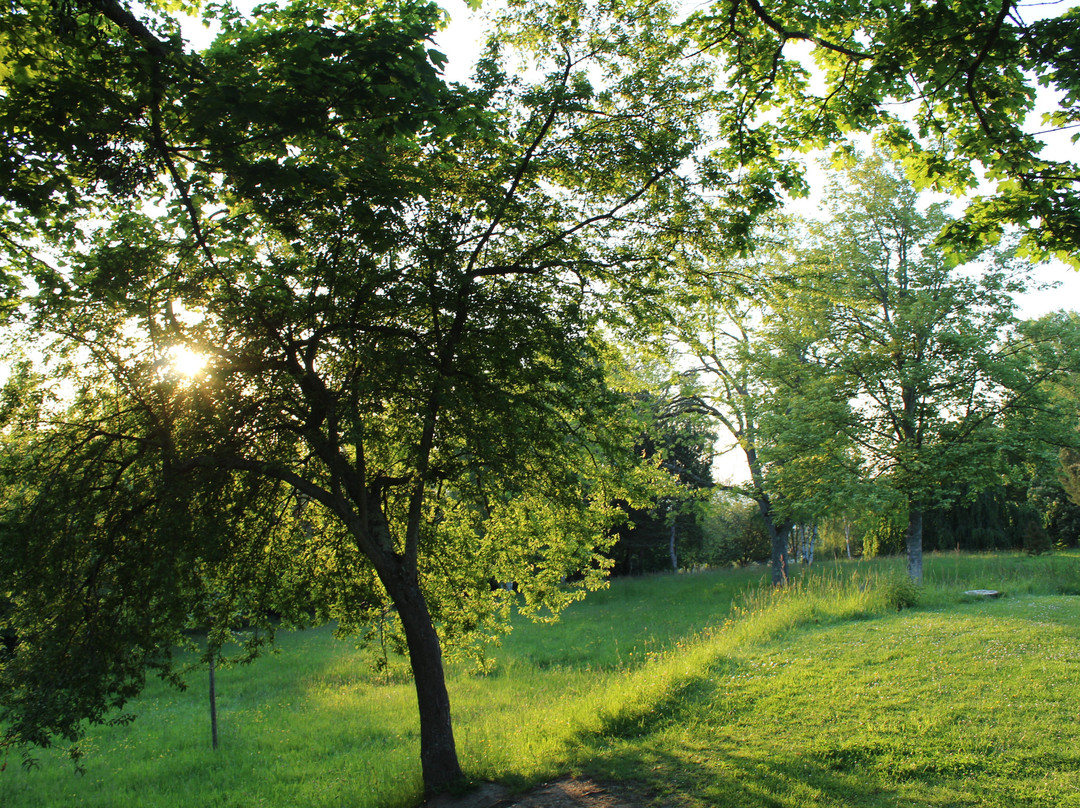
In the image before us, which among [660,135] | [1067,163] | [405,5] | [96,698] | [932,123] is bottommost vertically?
[96,698]

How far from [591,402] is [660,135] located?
3.12 metres

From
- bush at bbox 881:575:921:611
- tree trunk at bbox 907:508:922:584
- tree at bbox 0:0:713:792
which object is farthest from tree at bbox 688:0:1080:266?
tree trunk at bbox 907:508:922:584

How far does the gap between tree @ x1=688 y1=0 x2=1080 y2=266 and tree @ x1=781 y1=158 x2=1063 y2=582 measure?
35.9 feet

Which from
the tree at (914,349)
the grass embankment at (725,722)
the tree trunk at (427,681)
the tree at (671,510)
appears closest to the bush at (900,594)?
the grass embankment at (725,722)

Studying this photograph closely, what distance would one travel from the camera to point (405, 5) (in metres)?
6.97

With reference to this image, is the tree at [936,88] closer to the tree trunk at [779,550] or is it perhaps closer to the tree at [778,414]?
the tree at [778,414]

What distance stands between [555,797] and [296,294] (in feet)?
18.9

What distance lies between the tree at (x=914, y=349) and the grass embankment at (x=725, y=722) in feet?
11.6

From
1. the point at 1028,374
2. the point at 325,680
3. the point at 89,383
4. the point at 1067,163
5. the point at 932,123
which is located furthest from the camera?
the point at 1028,374

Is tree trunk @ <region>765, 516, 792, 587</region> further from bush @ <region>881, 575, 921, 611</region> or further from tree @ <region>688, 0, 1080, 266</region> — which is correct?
tree @ <region>688, 0, 1080, 266</region>

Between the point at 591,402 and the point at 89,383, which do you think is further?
the point at 591,402

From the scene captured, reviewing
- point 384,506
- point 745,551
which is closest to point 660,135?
point 384,506

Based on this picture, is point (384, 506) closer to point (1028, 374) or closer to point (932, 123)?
point (932, 123)

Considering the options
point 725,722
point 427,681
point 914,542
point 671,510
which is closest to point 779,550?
point 671,510
